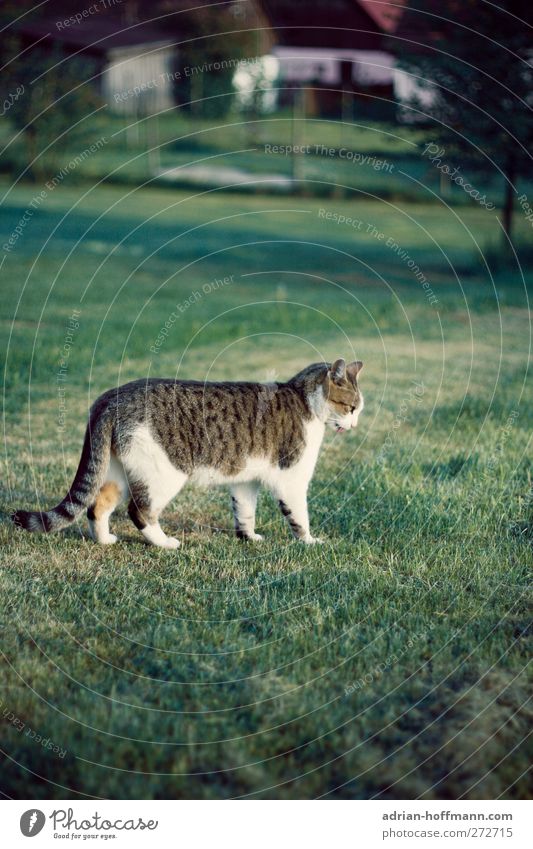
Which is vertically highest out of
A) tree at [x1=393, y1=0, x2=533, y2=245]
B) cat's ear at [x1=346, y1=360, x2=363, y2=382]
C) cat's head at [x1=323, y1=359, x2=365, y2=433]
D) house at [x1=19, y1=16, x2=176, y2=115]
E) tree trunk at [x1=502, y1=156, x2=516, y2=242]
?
house at [x1=19, y1=16, x2=176, y2=115]

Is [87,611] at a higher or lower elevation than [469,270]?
lower

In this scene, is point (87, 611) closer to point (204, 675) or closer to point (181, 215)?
point (204, 675)

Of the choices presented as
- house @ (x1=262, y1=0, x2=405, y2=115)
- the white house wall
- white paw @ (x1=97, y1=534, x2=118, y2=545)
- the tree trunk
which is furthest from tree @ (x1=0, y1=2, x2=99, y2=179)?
white paw @ (x1=97, y1=534, x2=118, y2=545)

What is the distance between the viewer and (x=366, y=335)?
14.6m

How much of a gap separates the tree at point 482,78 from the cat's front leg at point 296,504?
13564mm

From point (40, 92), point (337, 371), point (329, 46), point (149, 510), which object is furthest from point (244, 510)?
point (329, 46)

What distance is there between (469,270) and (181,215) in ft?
38.7

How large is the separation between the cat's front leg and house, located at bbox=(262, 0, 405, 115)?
1390 inches

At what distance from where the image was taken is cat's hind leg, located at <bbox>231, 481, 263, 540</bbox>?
692 cm

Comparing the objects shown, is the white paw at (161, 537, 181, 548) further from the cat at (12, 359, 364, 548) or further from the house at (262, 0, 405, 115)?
the house at (262, 0, 405, 115)

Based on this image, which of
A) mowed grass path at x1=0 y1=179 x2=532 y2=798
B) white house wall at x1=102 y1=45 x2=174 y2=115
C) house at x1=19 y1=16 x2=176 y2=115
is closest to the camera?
mowed grass path at x1=0 y1=179 x2=532 y2=798

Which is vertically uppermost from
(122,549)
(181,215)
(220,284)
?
(181,215)

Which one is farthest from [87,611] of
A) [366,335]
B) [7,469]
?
[366,335]

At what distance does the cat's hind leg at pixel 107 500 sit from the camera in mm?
6449
